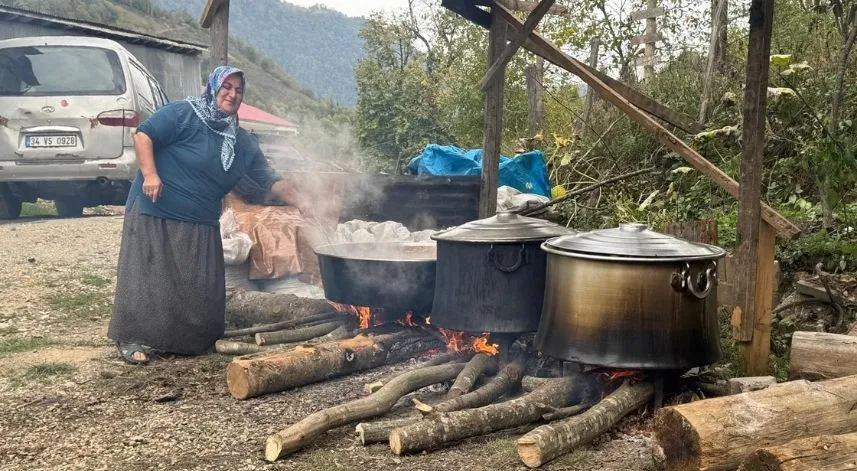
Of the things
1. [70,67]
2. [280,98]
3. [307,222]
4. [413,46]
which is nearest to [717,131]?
[307,222]

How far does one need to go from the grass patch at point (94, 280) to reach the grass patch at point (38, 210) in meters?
4.99

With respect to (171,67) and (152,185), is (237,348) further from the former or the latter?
(171,67)

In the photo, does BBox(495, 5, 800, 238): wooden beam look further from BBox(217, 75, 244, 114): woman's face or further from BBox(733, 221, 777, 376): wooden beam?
BBox(217, 75, 244, 114): woman's face

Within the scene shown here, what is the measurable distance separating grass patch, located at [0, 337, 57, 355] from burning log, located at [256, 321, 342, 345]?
1520 mm

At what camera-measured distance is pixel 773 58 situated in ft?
24.8

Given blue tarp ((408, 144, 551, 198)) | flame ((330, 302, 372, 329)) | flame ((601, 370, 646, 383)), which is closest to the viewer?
flame ((601, 370, 646, 383))

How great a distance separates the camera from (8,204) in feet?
36.7

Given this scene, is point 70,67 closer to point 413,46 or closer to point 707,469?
point 707,469

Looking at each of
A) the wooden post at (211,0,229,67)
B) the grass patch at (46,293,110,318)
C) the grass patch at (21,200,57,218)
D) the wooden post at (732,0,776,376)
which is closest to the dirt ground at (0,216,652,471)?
the grass patch at (46,293,110,318)

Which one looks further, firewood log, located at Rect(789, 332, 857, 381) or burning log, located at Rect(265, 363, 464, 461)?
firewood log, located at Rect(789, 332, 857, 381)

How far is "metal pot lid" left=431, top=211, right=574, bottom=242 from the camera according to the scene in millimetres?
4594

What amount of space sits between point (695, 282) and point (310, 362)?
220 centimetres

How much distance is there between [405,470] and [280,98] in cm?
6130

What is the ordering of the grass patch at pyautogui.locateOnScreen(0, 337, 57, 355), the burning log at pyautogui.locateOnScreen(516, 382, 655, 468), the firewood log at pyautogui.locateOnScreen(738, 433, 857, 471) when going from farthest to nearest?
the grass patch at pyautogui.locateOnScreen(0, 337, 57, 355), the burning log at pyautogui.locateOnScreen(516, 382, 655, 468), the firewood log at pyautogui.locateOnScreen(738, 433, 857, 471)
